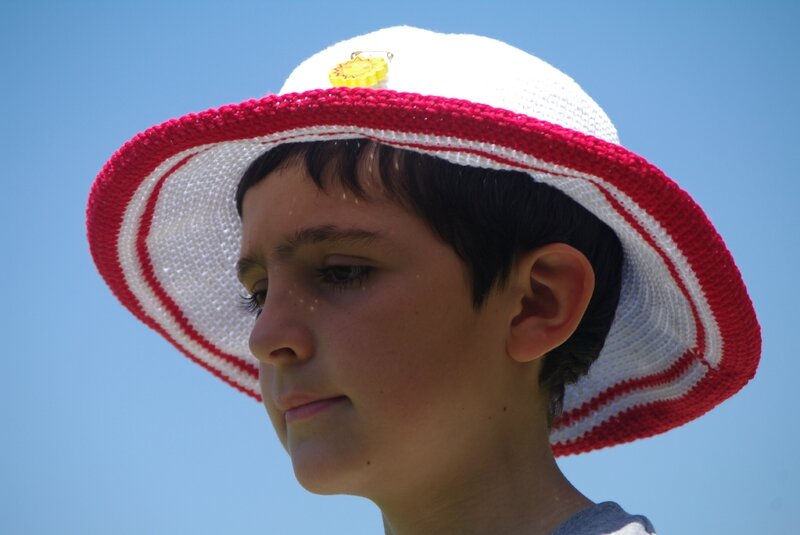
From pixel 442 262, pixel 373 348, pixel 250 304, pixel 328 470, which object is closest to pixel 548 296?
pixel 442 262

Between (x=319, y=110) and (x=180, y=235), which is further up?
(x=180, y=235)

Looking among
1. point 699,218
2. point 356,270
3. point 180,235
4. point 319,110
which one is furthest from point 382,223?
point 180,235

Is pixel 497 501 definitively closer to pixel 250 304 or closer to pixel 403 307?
pixel 403 307

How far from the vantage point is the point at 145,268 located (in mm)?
1947

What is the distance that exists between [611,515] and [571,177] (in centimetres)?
47

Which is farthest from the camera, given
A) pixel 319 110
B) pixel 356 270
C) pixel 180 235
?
pixel 180 235

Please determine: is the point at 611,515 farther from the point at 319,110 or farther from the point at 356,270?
the point at 319,110

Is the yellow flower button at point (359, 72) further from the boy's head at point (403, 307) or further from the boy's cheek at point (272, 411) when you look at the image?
the boy's cheek at point (272, 411)

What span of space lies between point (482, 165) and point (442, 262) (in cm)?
15

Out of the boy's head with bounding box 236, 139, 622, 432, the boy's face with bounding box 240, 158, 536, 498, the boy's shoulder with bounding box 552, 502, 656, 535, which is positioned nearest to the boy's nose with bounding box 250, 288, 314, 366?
the boy's face with bounding box 240, 158, 536, 498

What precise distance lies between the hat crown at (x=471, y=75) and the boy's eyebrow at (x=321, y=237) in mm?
196

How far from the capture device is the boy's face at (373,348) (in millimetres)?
1476

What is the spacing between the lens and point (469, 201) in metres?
1.55

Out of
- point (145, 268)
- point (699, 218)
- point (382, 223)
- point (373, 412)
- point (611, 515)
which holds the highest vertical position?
point (145, 268)
